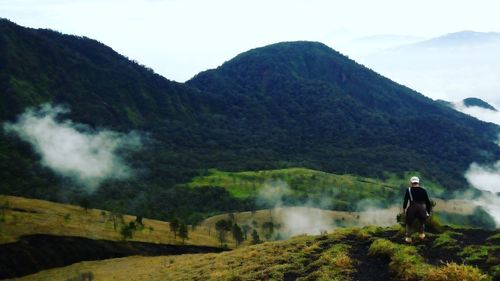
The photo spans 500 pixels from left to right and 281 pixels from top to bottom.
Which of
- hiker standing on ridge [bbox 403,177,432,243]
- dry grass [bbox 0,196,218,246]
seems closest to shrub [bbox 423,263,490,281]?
hiker standing on ridge [bbox 403,177,432,243]

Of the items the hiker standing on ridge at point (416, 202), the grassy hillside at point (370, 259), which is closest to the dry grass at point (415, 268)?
the grassy hillside at point (370, 259)

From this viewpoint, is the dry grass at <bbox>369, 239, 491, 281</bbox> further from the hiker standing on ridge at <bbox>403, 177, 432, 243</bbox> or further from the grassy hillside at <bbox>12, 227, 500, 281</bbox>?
the hiker standing on ridge at <bbox>403, 177, 432, 243</bbox>

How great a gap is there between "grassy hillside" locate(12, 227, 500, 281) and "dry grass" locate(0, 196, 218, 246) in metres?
94.3

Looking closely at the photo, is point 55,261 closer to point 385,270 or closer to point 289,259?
point 289,259

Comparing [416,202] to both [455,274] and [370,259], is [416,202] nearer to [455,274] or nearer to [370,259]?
[370,259]

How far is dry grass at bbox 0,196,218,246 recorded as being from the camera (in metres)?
123

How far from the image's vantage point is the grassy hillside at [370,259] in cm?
2421

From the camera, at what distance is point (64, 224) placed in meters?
135

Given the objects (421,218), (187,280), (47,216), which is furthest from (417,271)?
(47,216)

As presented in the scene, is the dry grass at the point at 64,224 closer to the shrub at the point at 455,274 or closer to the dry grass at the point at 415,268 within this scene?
the dry grass at the point at 415,268

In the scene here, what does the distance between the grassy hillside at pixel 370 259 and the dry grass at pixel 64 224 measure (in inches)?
3711

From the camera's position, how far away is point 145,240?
143 meters

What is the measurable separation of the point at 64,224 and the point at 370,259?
12219 cm

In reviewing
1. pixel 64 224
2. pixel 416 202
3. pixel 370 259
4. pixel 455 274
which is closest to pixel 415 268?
pixel 455 274
